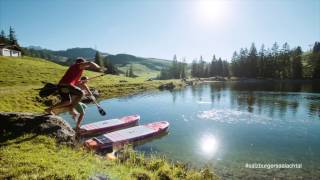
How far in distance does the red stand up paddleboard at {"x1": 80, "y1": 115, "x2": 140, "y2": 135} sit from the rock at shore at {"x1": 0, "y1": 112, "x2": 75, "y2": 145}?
13.7 meters

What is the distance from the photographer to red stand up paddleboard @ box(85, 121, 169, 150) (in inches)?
899

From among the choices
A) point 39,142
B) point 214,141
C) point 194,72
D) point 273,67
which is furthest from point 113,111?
point 194,72

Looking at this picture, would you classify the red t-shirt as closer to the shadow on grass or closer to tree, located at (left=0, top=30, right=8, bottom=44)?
the shadow on grass

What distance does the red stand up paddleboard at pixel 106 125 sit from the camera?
1130 inches

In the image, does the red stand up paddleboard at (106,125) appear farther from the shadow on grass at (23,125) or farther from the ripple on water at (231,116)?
the shadow on grass at (23,125)

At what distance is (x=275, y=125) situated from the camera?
34.7 m

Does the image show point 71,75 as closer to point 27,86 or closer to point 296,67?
point 27,86

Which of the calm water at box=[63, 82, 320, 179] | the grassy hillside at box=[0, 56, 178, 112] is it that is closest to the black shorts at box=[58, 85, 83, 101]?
the calm water at box=[63, 82, 320, 179]

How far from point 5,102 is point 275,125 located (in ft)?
111

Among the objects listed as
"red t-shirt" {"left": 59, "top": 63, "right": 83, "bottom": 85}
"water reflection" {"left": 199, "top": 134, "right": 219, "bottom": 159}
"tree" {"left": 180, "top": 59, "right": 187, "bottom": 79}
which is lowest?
"water reflection" {"left": 199, "top": 134, "right": 219, "bottom": 159}

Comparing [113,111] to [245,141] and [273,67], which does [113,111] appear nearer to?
[245,141]

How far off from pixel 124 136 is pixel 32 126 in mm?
12134

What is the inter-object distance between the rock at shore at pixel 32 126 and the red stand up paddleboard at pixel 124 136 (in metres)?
6.94

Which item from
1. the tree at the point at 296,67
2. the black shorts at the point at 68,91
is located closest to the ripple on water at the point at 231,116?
the black shorts at the point at 68,91
